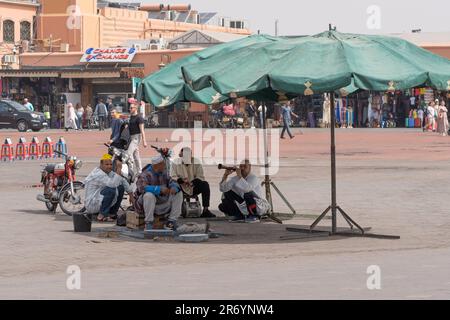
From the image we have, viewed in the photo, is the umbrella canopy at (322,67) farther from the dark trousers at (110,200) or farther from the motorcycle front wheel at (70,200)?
the motorcycle front wheel at (70,200)

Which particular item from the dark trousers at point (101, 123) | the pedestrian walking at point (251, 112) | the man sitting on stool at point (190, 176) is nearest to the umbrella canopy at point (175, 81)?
the man sitting on stool at point (190, 176)

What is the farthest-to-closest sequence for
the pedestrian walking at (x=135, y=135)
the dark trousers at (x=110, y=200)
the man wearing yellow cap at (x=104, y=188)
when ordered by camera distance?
the pedestrian walking at (x=135, y=135) < the dark trousers at (x=110, y=200) < the man wearing yellow cap at (x=104, y=188)

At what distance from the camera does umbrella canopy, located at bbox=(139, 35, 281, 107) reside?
16453 millimetres

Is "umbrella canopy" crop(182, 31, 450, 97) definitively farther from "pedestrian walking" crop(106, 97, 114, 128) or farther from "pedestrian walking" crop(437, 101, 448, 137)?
"pedestrian walking" crop(106, 97, 114, 128)

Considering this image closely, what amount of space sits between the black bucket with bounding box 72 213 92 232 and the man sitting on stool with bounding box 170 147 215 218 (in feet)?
6.27

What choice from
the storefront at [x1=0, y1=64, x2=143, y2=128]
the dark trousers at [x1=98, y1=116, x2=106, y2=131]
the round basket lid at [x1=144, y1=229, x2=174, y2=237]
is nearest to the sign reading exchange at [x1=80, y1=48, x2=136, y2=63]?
the storefront at [x1=0, y1=64, x2=143, y2=128]

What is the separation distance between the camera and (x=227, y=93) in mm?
14867

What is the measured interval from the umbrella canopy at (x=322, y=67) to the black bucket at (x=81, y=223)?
8.39 ft

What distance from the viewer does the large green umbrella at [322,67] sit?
14508mm

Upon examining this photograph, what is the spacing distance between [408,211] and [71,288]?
892cm

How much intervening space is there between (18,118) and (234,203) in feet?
140

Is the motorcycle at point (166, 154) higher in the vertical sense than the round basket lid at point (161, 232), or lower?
higher
